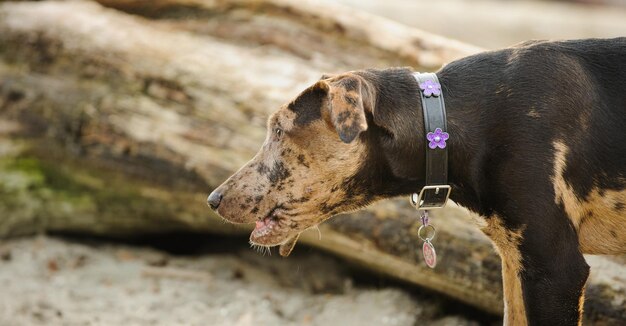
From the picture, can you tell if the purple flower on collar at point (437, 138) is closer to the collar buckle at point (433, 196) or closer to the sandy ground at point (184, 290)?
the collar buckle at point (433, 196)

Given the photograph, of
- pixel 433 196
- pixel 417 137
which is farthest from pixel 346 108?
pixel 433 196

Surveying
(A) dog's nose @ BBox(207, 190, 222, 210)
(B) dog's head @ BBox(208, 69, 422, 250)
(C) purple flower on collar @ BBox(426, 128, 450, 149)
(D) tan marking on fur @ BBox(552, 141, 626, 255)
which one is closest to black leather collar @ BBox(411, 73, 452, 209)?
(C) purple flower on collar @ BBox(426, 128, 450, 149)

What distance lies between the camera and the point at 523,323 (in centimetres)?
365

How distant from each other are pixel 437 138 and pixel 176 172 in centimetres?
237

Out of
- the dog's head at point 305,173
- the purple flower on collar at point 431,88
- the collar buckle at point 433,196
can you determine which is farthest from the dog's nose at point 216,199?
the purple flower on collar at point 431,88

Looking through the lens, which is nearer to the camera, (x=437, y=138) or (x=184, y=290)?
(x=437, y=138)

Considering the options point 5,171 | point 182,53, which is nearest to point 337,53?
point 182,53

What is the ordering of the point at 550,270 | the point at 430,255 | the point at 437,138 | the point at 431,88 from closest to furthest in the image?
1. the point at 550,270
2. the point at 437,138
3. the point at 431,88
4. the point at 430,255

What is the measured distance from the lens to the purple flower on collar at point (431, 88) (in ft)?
11.2

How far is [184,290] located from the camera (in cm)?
524

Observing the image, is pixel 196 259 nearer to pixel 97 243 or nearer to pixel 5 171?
pixel 97 243

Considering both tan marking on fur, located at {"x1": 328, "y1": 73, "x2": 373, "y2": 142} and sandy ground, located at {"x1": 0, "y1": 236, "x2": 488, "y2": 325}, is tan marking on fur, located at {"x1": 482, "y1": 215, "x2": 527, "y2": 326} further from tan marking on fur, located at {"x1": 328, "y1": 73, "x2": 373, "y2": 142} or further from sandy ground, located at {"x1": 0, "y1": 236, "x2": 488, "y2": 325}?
sandy ground, located at {"x1": 0, "y1": 236, "x2": 488, "y2": 325}

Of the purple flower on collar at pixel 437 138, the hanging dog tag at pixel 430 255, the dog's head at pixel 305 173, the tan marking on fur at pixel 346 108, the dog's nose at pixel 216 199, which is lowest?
the hanging dog tag at pixel 430 255

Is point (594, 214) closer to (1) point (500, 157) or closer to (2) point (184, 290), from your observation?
(1) point (500, 157)
